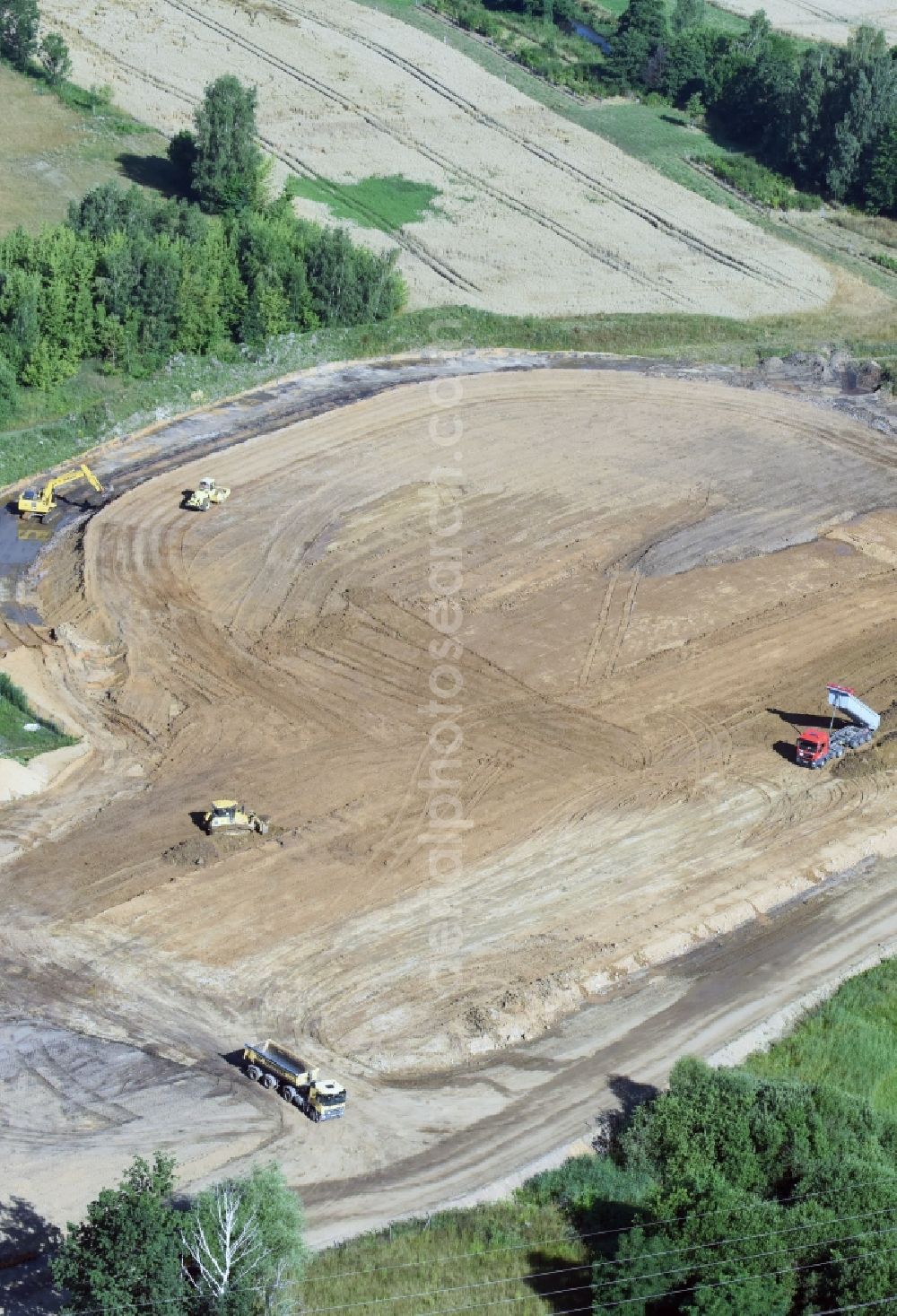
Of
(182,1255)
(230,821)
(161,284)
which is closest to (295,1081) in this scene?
(182,1255)

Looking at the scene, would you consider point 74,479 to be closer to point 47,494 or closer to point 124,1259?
point 47,494

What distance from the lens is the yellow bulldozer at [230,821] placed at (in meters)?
43.7

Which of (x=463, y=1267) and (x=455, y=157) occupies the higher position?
(x=455, y=157)

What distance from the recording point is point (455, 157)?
8700cm

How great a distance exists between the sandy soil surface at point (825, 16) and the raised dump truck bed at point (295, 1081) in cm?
8394

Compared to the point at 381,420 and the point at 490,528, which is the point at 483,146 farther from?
the point at 490,528

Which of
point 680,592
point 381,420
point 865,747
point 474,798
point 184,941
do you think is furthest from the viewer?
point 381,420

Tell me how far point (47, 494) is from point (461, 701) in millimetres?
16370

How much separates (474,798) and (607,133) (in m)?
54.7

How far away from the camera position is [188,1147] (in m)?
34.9

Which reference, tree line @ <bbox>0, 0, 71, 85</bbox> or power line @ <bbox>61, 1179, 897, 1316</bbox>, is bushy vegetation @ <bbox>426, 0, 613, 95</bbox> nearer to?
tree line @ <bbox>0, 0, 71, 85</bbox>

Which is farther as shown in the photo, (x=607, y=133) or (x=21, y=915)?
(x=607, y=133)

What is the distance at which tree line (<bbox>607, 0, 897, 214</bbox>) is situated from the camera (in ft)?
282

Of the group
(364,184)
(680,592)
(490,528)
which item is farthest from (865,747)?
(364,184)
